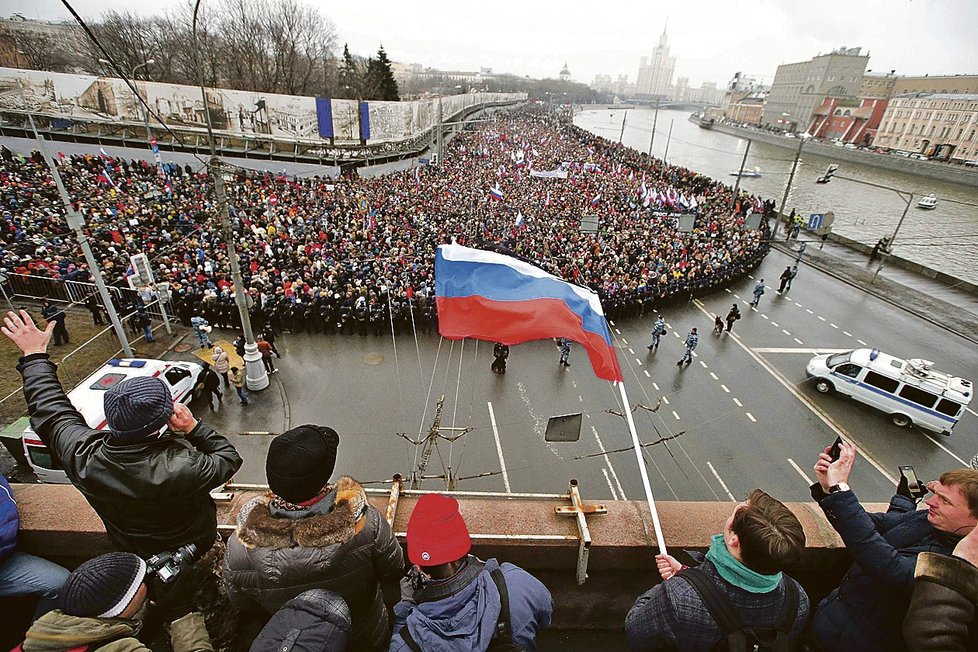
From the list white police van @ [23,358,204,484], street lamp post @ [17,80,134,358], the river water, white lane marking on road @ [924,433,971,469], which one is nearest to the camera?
white police van @ [23,358,204,484]

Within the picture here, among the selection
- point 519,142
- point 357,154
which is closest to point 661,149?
point 519,142

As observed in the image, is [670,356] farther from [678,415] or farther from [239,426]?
[239,426]

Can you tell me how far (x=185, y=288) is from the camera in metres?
15.3

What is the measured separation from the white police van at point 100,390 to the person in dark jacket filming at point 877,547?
9967mm

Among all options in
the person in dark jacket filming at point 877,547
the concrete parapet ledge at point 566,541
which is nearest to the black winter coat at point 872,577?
the person in dark jacket filming at point 877,547

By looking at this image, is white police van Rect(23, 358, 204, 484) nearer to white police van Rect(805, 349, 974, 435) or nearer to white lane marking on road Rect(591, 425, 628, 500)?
white lane marking on road Rect(591, 425, 628, 500)

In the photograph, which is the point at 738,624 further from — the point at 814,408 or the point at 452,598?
the point at 814,408

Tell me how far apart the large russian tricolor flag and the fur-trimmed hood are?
4748 millimetres

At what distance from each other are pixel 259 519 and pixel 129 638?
540 millimetres

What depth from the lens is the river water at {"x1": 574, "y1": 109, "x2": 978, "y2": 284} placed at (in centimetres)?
3311

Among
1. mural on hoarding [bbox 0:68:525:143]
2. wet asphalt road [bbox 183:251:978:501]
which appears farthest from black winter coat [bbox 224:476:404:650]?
mural on hoarding [bbox 0:68:525:143]

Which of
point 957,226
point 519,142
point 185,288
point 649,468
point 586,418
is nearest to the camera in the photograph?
point 649,468

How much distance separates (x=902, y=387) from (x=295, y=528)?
1589 cm

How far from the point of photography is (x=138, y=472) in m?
2.13
